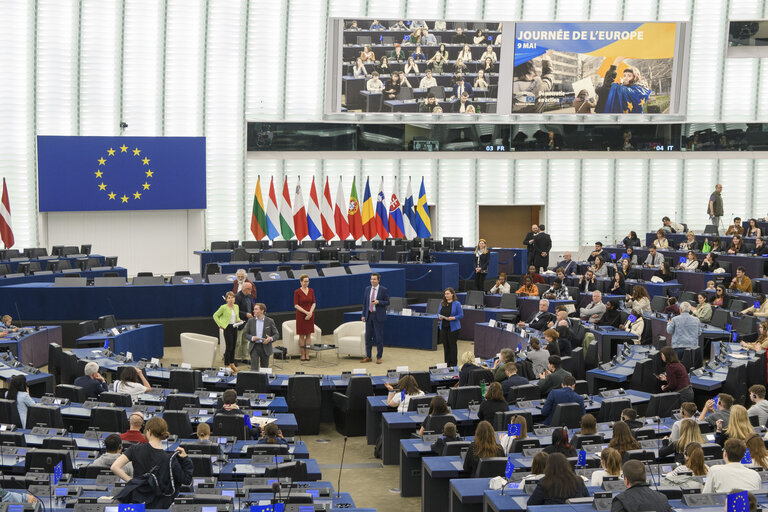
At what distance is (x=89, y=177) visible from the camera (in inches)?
1167

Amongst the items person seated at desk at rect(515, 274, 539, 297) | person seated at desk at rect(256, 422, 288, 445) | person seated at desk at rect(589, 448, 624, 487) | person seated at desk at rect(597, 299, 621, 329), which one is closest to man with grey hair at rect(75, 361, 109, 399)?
person seated at desk at rect(256, 422, 288, 445)

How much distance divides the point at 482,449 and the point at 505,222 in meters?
25.5

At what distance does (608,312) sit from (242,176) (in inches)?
654

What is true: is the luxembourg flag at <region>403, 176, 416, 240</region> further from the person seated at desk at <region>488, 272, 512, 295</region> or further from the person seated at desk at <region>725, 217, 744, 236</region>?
the person seated at desk at <region>725, 217, 744, 236</region>

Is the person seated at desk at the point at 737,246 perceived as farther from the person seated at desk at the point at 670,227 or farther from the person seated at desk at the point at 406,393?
the person seated at desk at the point at 406,393

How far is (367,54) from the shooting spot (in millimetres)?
29781

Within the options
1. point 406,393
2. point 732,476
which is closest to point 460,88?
point 406,393

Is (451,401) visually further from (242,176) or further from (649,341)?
(242,176)

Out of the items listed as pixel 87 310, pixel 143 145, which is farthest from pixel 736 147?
pixel 87 310

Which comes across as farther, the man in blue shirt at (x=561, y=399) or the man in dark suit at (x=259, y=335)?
the man in dark suit at (x=259, y=335)

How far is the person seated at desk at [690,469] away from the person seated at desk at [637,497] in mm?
1603

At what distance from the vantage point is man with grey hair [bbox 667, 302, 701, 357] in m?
16.6

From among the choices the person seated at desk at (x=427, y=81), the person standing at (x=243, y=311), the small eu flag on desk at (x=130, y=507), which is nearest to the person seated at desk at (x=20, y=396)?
the small eu flag on desk at (x=130, y=507)

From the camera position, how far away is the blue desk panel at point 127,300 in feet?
67.3
